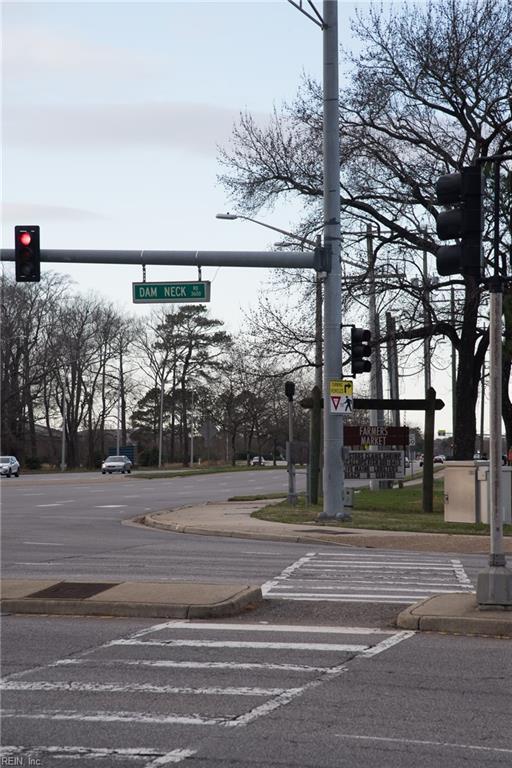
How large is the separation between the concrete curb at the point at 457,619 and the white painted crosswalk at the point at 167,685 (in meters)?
0.33

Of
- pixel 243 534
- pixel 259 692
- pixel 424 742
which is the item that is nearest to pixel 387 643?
pixel 259 692

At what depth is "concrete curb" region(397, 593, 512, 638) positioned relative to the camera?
11039 mm

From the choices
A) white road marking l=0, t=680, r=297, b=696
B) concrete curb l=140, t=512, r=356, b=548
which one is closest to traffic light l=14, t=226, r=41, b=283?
concrete curb l=140, t=512, r=356, b=548

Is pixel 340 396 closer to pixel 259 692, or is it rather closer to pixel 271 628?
pixel 271 628

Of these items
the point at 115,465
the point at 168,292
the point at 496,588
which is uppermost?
the point at 168,292

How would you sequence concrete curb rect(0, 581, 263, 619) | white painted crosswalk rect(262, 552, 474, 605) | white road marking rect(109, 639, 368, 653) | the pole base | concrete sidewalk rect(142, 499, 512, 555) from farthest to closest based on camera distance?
concrete sidewalk rect(142, 499, 512, 555), white painted crosswalk rect(262, 552, 474, 605), concrete curb rect(0, 581, 263, 619), the pole base, white road marking rect(109, 639, 368, 653)

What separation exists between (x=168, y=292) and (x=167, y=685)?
55.2 ft

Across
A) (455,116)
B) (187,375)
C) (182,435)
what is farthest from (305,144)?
(182,435)

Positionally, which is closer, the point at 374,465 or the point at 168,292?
the point at 168,292

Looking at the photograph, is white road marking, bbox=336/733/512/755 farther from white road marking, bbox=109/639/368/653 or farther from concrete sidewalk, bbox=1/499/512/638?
concrete sidewalk, bbox=1/499/512/638

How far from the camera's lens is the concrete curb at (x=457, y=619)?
11039 millimetres

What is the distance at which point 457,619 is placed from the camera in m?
11.2

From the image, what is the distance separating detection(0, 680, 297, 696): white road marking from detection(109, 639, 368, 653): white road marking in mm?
1674

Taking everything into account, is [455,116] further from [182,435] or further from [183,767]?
[182,435]
